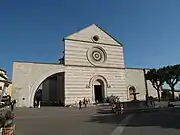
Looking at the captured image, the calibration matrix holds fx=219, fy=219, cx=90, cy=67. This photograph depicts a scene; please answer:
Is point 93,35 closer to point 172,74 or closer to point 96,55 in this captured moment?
point 96,55

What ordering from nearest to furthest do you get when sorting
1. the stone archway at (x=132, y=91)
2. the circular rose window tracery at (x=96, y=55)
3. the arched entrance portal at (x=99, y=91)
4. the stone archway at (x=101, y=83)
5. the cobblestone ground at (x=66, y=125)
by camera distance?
the cobblestone ground at (x=66, y=125), the stone archway at (x=101, y=83), the arched entrance portal at (x=99, y=91), the circular rose window tracery at (x=96, y=55), the stone archway at (x=132, y=91)

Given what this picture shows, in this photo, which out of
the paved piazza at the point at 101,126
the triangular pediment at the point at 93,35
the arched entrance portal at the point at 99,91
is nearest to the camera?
the paved piazza at the point at 101,126

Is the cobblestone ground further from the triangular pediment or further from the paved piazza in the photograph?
the triangular pediment

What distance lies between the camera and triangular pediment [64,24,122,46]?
39.0 m

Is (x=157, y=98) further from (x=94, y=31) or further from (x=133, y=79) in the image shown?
(x=94, y=31)

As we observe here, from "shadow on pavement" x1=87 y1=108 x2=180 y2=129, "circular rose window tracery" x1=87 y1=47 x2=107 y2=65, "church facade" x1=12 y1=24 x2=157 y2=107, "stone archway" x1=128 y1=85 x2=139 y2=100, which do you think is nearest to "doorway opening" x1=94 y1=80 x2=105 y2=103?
"church facade" x1=12 y1=24 x2=157 y2=107

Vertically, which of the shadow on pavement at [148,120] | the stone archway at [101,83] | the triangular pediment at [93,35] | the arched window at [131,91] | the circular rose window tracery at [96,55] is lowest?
the shadow on pavement at [148,120]

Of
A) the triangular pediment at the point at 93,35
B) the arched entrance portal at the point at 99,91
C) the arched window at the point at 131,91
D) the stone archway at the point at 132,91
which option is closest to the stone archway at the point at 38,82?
the triangular pediment at the point at 93,35

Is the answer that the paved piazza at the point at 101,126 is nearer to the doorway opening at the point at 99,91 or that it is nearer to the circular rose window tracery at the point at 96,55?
the doorway opening at the point at 99,91

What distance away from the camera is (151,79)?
141 ft

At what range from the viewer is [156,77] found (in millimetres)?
42688

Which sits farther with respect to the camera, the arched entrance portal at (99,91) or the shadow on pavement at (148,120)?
the arched entrance portal at (99,91)

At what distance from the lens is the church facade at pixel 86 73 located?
33.1 metres

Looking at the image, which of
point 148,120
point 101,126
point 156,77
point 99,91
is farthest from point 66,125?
point 156,77
